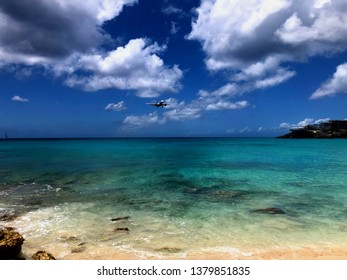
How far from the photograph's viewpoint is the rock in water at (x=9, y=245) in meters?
10.5

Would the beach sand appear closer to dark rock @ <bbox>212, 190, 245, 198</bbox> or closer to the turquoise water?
the turquoise water

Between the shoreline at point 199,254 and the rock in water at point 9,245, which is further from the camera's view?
the shoreline at point 199,254

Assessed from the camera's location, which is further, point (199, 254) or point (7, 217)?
point (7, 217)

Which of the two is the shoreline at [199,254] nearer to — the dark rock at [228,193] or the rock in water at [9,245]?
the rock in water at [9,245]

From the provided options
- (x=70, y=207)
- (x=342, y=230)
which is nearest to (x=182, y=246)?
A: (x=342, y=230)

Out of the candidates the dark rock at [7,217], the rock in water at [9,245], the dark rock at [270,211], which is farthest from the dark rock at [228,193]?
the rock in water at [9,245]

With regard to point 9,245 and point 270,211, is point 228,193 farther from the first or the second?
point 9,245

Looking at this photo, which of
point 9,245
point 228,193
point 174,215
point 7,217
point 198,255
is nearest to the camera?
point 9,245

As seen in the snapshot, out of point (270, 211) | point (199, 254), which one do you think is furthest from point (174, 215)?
point (270, 211)

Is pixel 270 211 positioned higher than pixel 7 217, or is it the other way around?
pixel 7 217

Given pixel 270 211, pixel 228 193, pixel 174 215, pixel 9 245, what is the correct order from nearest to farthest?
pixel 9 245, pixel 174 215, pixel 270 211, pixel 228 193

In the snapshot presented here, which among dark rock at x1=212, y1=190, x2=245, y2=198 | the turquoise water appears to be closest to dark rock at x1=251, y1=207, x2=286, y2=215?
the turquoise water

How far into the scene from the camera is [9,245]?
34.8ft
